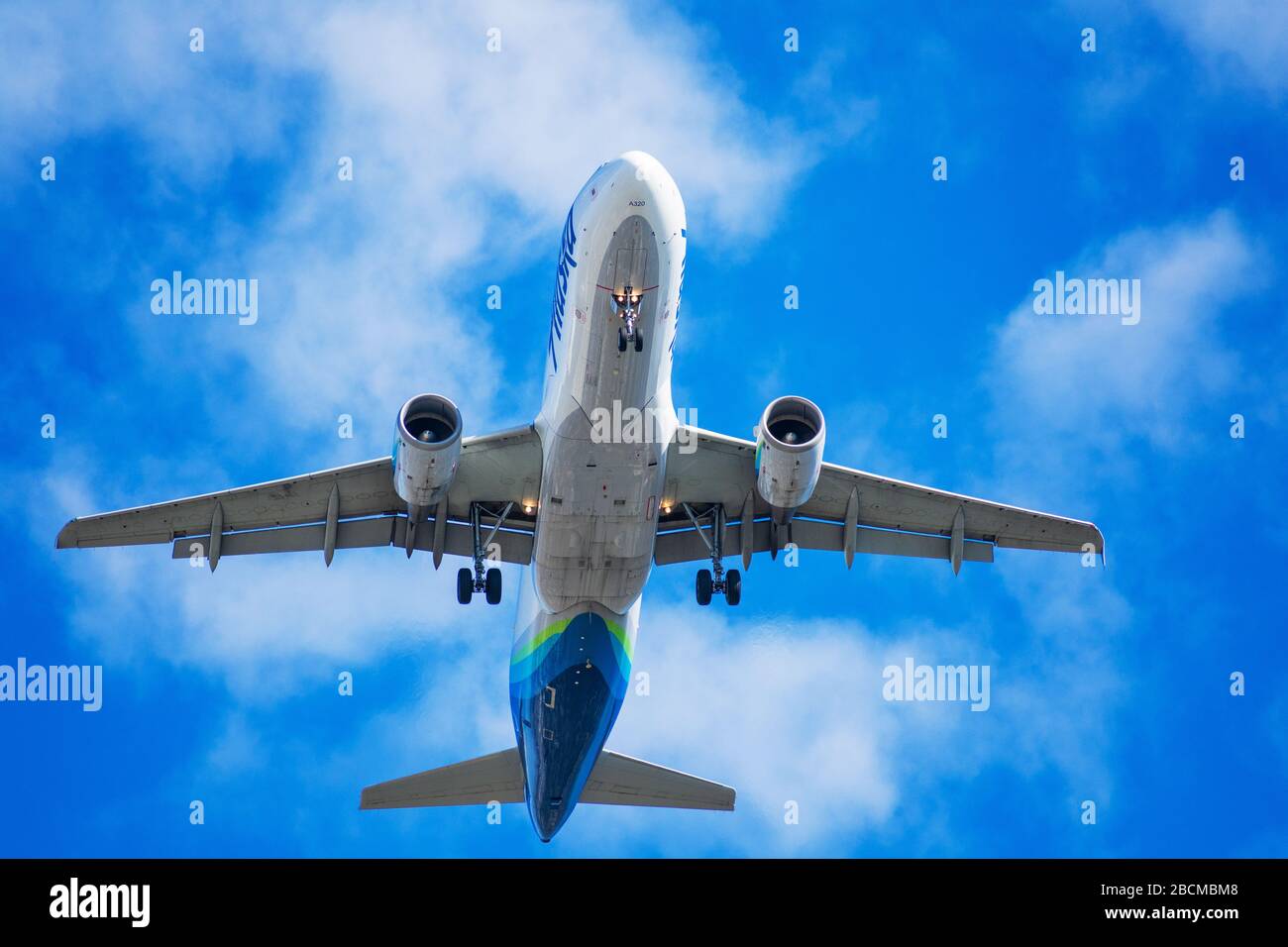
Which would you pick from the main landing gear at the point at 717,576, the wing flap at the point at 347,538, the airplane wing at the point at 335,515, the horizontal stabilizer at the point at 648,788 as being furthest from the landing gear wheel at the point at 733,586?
the horizontal stabilizer at the point at 648,788

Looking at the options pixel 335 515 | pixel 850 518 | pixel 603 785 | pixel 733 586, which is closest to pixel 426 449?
pixel 335 515

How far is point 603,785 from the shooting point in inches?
1309

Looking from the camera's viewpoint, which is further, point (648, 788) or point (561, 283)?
point (648, 788)

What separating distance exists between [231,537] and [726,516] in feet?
32.7

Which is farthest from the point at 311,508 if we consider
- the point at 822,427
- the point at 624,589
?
the point at 822,427

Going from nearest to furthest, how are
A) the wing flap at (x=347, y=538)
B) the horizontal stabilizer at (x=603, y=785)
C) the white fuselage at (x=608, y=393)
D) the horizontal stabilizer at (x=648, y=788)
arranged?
the white fuselage at (x=608, y=393), the wing flap at (x=347, y=538), the horizontal stabilizer at (x=603, y=785), the horizontal stabilizer at (x=648, y=788)

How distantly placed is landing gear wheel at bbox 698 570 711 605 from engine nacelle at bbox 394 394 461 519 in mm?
5589

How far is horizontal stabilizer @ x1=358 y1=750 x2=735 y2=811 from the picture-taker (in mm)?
32844

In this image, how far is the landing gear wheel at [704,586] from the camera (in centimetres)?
2994

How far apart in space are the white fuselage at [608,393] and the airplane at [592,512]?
0.04 meters

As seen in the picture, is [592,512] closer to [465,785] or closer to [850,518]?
[850,518]

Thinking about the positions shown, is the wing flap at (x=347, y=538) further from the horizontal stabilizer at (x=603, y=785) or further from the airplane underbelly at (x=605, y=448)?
the horizontal stabilizer at (x=603, y=785)

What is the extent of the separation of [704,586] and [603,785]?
598 centimetres

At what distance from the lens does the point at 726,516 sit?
3073cm
